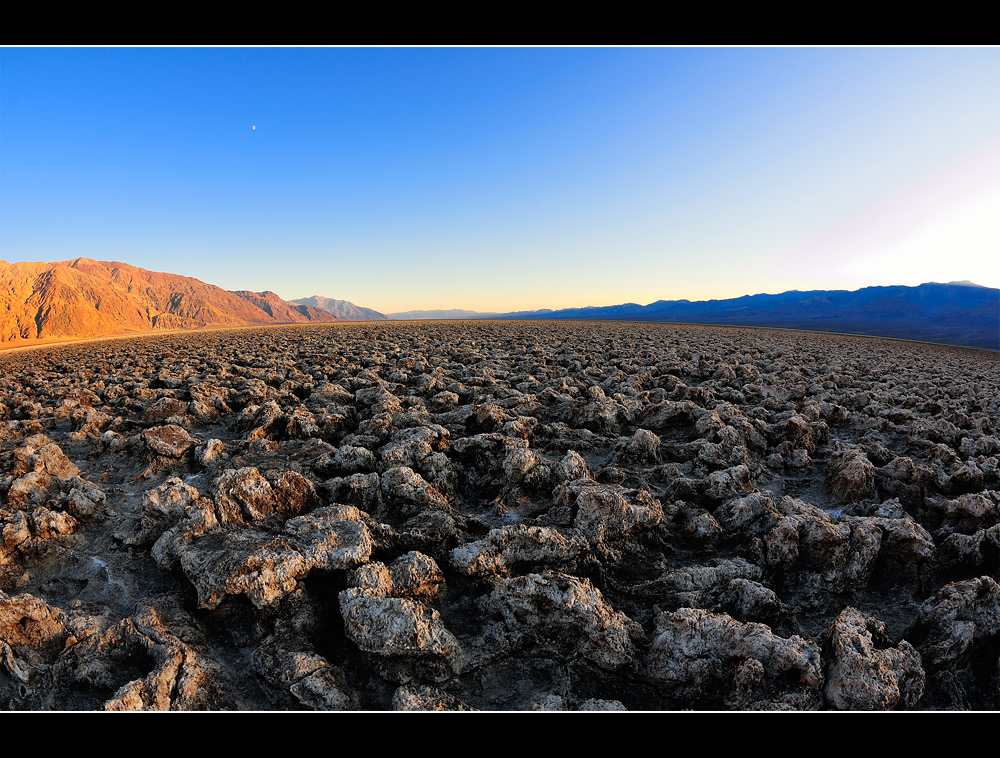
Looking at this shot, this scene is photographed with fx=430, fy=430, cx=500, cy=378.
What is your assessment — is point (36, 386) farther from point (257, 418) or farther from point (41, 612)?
point (41, 612)

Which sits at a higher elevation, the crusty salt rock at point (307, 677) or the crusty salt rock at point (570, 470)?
the crusty salt rock at point (570, 470)

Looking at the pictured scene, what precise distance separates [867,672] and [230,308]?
161 meters

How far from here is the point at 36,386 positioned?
24.3ft

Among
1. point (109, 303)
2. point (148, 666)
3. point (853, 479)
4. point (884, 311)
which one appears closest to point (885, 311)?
point (884, 311)

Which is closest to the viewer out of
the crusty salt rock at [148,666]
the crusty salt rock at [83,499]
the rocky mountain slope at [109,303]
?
the crusty salt rock at [148,666]

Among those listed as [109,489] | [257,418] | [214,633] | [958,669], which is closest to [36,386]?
[257,418]

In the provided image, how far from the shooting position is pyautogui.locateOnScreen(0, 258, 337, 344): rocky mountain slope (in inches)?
1768

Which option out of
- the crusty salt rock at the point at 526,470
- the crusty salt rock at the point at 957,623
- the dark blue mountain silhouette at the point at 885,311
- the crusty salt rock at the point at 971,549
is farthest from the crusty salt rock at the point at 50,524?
the dark blue mountain silhouette at the point at 885,311

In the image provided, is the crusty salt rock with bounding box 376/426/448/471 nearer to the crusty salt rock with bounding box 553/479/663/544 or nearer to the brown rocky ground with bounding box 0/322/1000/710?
the brown rocky ground with bounding box 0/322/1000/710

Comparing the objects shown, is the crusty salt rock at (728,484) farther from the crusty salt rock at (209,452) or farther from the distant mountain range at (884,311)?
the distant mountain range at (884,311)

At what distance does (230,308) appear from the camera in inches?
5349

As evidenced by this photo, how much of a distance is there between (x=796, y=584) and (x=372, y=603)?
2.17 m

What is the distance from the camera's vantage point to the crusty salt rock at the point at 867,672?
153 centimetres

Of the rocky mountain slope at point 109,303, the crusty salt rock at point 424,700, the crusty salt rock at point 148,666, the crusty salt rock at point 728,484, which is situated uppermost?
the rocky mountain slope at point 109,303
